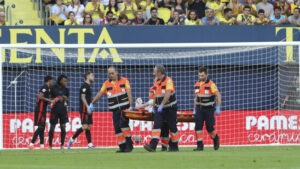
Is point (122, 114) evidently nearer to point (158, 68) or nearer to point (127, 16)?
point (158, 68)

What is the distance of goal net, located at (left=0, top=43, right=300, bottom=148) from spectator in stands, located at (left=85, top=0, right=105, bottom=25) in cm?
199

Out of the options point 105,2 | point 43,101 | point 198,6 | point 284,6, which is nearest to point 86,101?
point 43,101

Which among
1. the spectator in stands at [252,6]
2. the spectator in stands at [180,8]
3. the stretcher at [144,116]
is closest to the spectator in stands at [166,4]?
the spectator in stands at [180,8]

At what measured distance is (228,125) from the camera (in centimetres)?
1845

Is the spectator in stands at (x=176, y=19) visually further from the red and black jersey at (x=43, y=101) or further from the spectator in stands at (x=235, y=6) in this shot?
the red and black jersey at (x=43, y=101)

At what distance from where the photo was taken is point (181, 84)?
19.4 m

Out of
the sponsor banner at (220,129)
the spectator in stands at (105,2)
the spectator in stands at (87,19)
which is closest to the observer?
the sponsor banner at (220,129)

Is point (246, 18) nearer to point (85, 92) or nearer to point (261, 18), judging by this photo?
point (261, 18)

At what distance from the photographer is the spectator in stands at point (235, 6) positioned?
20639mm

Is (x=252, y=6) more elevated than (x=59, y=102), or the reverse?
(x=252, y=6)

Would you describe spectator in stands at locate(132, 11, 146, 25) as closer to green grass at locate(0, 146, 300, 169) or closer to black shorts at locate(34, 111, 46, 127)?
black shorts at locate(34, 111, 46, 127)

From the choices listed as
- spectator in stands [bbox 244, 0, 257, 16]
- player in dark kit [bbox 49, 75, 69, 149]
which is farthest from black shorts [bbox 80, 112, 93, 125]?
spectator in stands [bbox 244, 0, 257, 16]

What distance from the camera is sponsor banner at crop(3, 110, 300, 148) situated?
1800 cm

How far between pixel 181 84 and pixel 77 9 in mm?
3973
